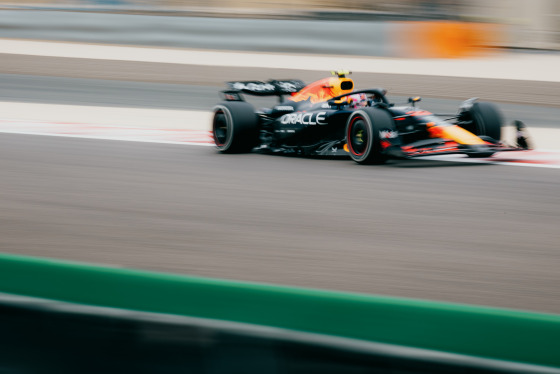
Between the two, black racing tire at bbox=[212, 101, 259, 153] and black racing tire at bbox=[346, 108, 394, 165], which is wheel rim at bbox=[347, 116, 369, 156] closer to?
black racing tire at bbox=[346, 108, 394, 165]

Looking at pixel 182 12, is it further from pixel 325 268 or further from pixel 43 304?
pixel 43 304

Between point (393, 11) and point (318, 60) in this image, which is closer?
point (318, 60)

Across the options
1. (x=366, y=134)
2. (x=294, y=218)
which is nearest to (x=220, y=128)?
(x=366, y=134)

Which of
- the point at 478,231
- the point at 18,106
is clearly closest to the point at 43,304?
the point at 478,231

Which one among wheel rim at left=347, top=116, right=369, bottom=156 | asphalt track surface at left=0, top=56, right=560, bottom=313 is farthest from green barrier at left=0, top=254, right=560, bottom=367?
wheel rim at left=347, top=116, right=369, bottom=156

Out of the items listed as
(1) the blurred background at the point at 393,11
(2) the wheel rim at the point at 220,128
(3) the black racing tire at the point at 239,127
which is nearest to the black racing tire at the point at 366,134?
A: (3) the black racing tire at the point at 239,127

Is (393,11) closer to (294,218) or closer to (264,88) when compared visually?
(264,88)

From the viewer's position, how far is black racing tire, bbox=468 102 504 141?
8203 millimetres

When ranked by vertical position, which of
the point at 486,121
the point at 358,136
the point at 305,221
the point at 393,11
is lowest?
the point at 305,221

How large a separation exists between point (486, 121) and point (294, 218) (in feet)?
→ 10.3

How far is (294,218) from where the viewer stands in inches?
227

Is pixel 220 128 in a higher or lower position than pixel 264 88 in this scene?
lower

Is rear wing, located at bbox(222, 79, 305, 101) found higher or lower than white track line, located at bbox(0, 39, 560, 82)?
lower

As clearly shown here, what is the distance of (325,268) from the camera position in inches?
178
